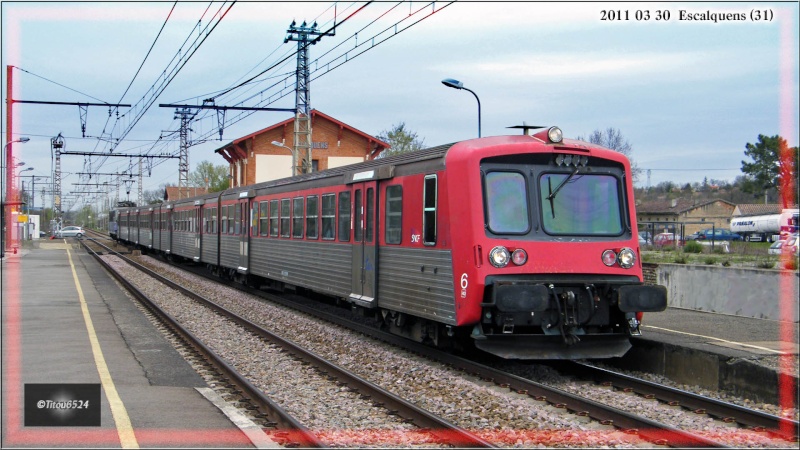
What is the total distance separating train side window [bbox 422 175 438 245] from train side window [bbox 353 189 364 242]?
2.23m

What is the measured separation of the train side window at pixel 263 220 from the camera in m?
18.9

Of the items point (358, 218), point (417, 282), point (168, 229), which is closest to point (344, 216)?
point (358, 218)

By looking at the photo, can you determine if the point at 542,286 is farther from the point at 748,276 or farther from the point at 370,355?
the point at 748,276

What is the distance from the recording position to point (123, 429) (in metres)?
6.61

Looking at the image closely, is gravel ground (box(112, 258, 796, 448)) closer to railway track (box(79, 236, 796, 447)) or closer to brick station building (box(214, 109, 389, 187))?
railway track (box(79, 236, 796, 447))

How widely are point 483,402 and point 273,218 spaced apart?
36.3ft

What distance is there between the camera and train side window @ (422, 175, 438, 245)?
10.0m

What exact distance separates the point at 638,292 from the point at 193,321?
8.52 metres

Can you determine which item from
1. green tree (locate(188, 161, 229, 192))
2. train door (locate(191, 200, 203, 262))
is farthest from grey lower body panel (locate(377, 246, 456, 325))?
green tree (locate(188, 161, 229, 192))

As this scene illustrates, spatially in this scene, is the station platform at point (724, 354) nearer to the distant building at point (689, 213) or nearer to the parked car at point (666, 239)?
the parked car at point (666, 239)

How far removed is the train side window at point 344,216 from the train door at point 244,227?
291 inches

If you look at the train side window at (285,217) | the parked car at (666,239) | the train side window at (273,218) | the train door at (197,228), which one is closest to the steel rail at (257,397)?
the train side window at (285,217)

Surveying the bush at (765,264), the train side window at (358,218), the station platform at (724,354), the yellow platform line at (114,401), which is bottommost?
the yellow platform line at (114,401)

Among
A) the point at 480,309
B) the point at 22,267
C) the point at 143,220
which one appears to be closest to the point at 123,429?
the point at 480,309
